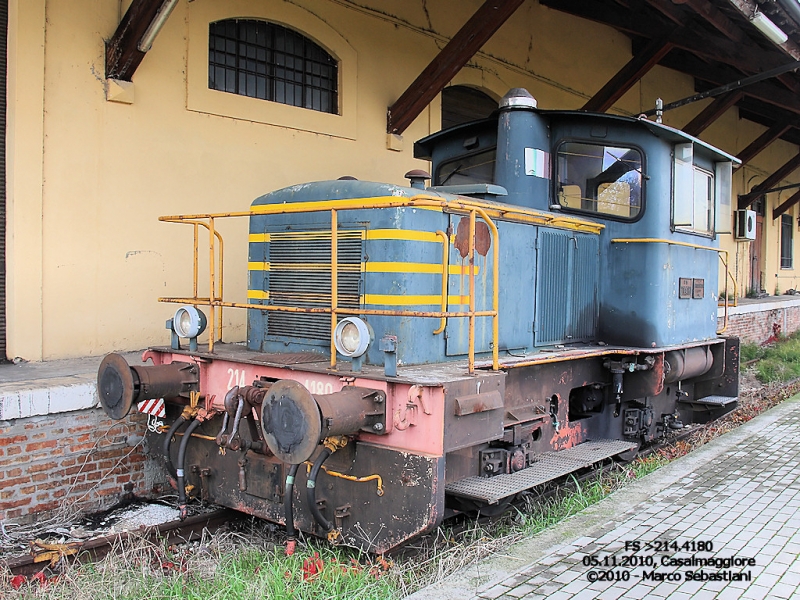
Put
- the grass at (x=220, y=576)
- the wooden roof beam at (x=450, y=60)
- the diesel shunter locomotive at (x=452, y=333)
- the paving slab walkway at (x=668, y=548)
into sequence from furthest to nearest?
the wooden roof beam at (x=450, y=60) → the diesel shunter locomotive at (x=452, y=333) → the grass at (x=220, y=576) → the paving slab walkway at (x=668, y=548)

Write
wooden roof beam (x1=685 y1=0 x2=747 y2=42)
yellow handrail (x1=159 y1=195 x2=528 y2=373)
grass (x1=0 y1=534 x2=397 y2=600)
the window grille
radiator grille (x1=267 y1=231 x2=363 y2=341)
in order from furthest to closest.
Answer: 1. the window grille
2. wooden roof beam (x1=685 y1=0 x2=747 y2=42)
3. radiator grille (x1=267 y1=231 x2=363 y2=341)
4. yellow handrail (x1=159 y1=195 x2=528 y2=373)
5. grass (x1=0 y1=534 x2=397 y2=600)

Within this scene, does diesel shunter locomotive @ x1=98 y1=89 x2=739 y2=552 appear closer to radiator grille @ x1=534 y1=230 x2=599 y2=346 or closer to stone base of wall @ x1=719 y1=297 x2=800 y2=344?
radiator grille @ x1=534 y1=230 x2=599 y2=346

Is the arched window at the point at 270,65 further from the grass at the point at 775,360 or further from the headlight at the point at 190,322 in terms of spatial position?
the grass at the point at 775,360

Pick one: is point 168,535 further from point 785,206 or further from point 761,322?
point 785,206

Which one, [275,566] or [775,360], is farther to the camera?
[775,360]

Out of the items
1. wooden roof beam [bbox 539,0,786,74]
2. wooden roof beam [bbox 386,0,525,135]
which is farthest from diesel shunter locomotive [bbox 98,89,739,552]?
wooden roof beam [bbox 539,0,786,74]

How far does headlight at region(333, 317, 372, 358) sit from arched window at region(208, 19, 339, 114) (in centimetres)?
473

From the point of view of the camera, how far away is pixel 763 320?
16.2 m

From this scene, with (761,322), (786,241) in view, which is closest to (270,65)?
(761,322)

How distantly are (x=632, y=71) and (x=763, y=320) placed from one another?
7.80 meters

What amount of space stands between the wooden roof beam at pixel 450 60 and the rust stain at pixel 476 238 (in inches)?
179

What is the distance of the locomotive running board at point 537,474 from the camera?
4.04 meters

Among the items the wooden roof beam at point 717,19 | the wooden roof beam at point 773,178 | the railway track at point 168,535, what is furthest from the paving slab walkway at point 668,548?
the wooden roof beam at point 773,178

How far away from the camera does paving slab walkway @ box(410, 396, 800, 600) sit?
3.33m
